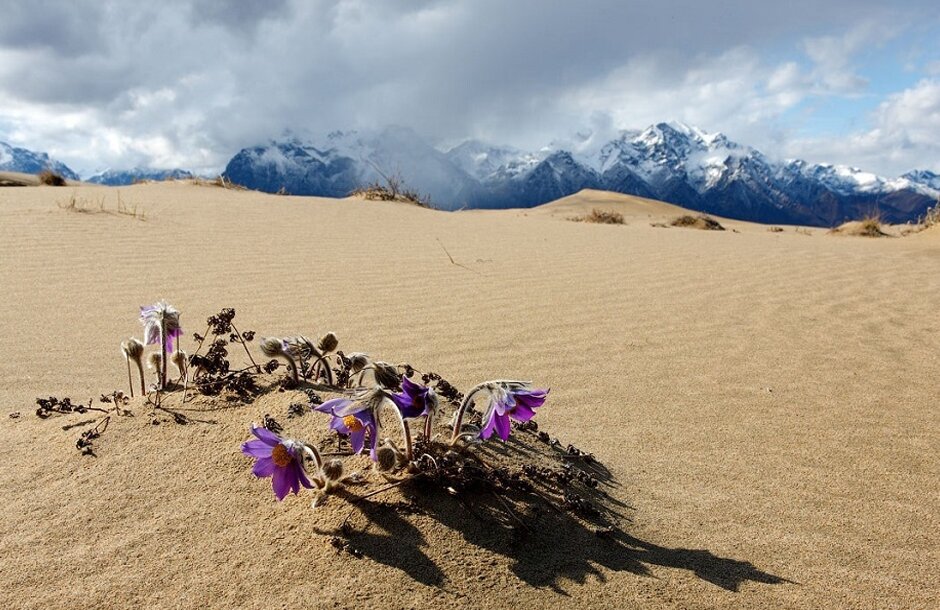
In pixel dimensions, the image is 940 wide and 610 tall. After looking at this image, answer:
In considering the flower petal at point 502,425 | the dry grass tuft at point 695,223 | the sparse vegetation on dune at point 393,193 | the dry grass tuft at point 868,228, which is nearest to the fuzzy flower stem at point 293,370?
the flower petal at point 502,425

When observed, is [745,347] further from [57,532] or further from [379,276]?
[57,532]

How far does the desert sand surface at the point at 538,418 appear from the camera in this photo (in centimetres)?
126

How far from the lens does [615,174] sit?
176500 millimetres

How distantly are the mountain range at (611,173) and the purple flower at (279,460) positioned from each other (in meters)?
150

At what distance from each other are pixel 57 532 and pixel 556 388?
1.93m

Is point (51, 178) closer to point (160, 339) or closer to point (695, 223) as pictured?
point (160, 339)

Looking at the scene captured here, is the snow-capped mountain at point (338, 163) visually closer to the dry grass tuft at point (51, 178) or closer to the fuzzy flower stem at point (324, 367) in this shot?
the dry grass tuft at point (51, 178)

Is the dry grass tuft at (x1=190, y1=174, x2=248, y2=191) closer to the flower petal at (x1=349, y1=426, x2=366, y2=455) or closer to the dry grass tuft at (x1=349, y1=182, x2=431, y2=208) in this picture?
the dry grass tuft at (x1=349, y1=182, x2=431, y2=208)

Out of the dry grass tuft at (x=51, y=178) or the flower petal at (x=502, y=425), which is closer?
the flower petal at (x=502, y=425)

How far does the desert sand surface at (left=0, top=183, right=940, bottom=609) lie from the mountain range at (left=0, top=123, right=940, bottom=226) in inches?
5758

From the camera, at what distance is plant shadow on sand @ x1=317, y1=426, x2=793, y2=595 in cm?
127

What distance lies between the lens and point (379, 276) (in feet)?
15.1

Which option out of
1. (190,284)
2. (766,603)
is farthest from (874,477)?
(190,284)

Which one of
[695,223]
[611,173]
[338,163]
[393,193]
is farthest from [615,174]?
[393,193]
